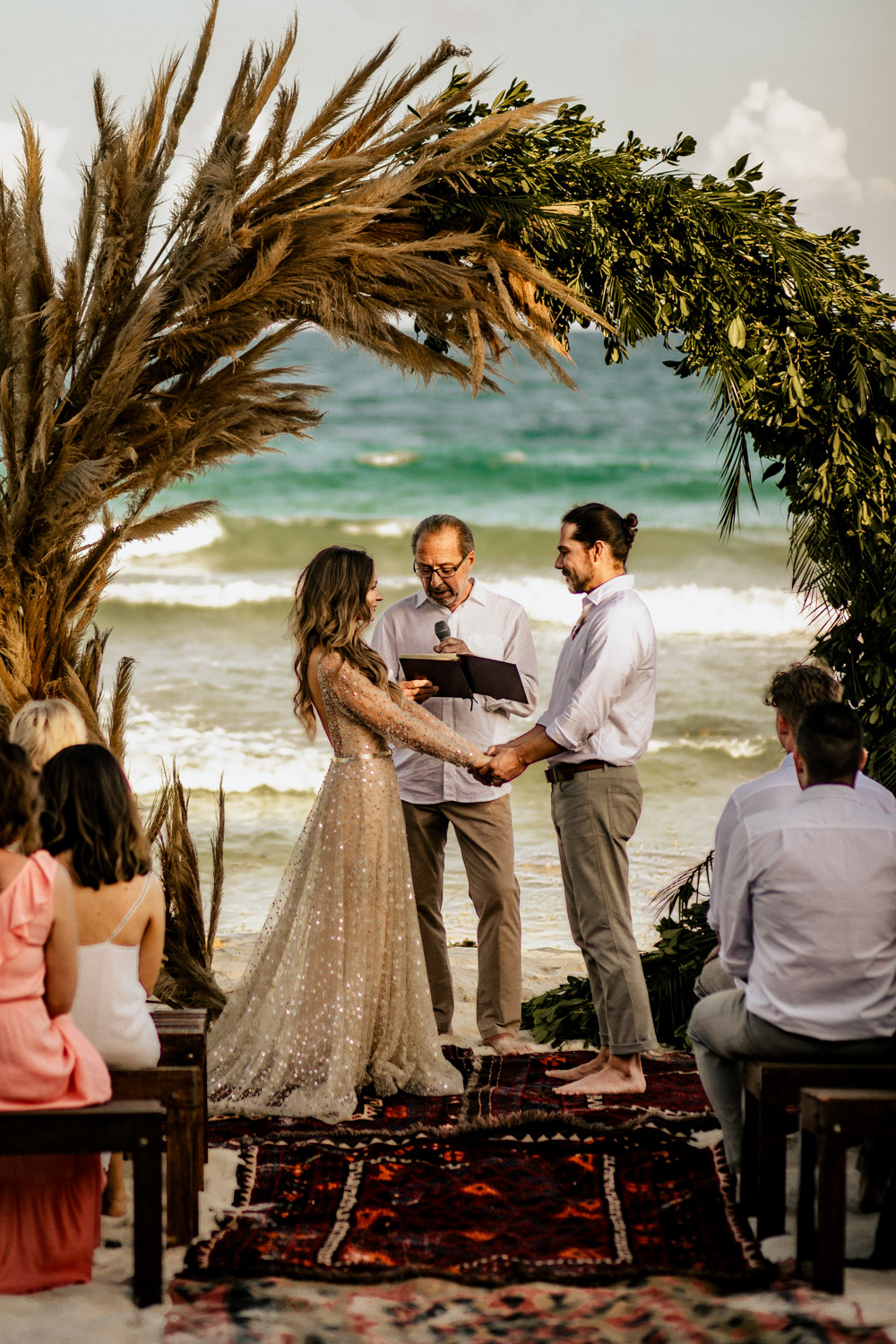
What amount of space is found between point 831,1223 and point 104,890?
1.73 metres

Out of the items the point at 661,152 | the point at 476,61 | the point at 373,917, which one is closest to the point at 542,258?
the point at 661,152

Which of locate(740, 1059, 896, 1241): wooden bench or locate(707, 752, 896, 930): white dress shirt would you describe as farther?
locate(707, 752, 896, 930): white dress shirt

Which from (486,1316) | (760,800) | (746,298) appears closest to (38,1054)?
(486,1316)

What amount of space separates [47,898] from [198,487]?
19.3m

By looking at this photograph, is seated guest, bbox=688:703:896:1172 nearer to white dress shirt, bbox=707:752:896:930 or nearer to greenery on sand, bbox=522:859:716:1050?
white dress shirt, bbox=707:752:896:930

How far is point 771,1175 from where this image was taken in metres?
3.03

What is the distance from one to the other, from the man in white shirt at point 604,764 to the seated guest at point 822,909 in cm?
116

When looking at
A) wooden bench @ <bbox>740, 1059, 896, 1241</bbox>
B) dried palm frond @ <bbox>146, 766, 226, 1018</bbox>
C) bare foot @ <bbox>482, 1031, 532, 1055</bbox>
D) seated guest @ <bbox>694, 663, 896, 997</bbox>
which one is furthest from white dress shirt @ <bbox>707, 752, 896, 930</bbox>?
dried palm frond @ <bbox>146, 766, 226, 1018</bbox>

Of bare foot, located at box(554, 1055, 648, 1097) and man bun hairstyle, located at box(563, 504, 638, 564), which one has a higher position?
man bun hairstyle, located at box(563, 504, 638, 564)

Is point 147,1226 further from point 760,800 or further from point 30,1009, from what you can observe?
point 760,800

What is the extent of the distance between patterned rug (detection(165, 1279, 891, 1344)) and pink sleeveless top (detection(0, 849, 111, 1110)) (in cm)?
51

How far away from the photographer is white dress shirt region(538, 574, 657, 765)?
422cm

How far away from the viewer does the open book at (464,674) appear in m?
4.61

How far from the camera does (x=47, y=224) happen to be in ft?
14.2
